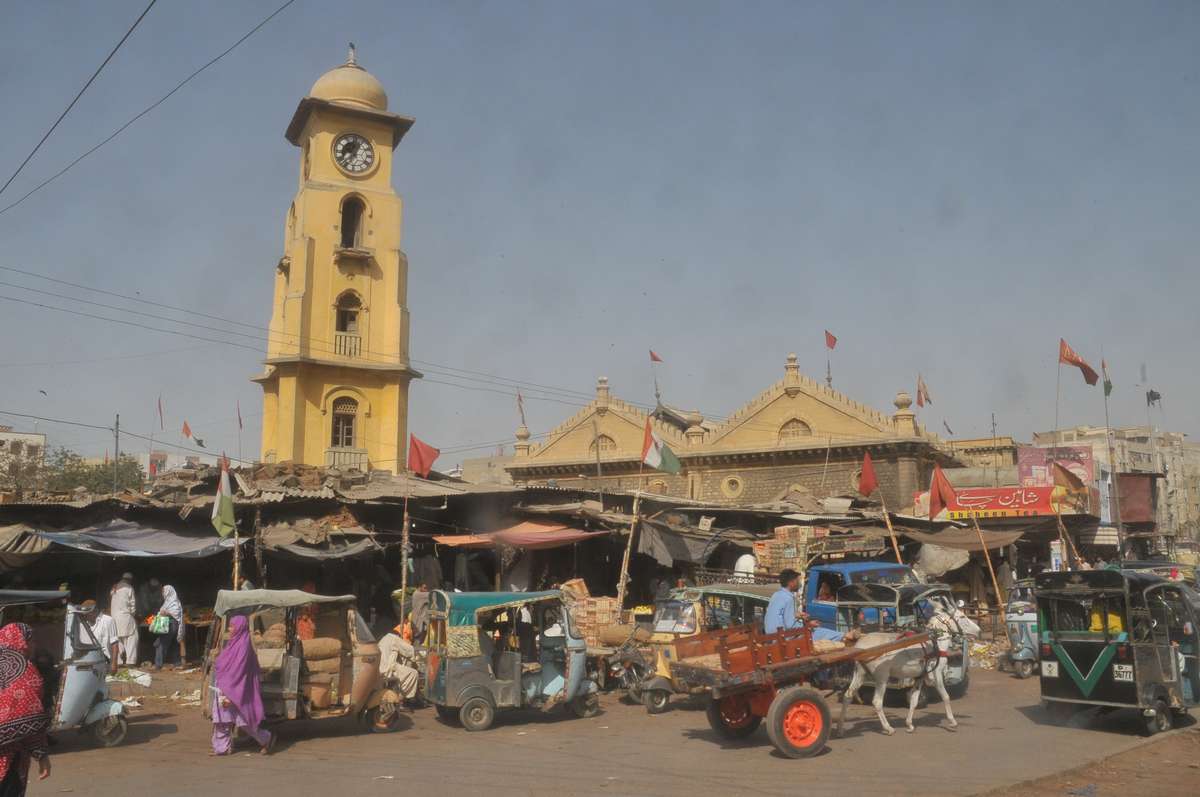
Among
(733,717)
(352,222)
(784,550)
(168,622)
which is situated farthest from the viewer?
(352,222)

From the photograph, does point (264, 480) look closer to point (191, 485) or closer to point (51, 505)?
point (191, 485)

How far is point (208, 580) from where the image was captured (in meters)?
19.5

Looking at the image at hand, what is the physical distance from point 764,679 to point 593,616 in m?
6.49

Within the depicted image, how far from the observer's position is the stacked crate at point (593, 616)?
1600 centimetres

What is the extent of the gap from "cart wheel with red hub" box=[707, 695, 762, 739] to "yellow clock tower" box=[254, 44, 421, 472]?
2254cm

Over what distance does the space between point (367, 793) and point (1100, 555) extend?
37914 millimetres

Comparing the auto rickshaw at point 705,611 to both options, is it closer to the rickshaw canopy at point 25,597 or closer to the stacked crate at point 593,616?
the stacked crate at point 593,616

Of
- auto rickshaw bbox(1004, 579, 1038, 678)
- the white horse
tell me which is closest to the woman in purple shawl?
the white horse

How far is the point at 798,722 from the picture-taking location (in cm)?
1005

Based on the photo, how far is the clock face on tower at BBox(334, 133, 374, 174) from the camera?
33438mm

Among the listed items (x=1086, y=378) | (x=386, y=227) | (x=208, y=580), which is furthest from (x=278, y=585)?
(x=1086, y=378)

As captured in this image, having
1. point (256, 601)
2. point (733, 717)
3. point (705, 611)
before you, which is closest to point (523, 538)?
point (705, 611)

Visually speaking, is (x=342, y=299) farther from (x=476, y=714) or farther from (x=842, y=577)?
(x=476, y=714)

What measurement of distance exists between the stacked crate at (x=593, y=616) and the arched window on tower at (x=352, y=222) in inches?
813
